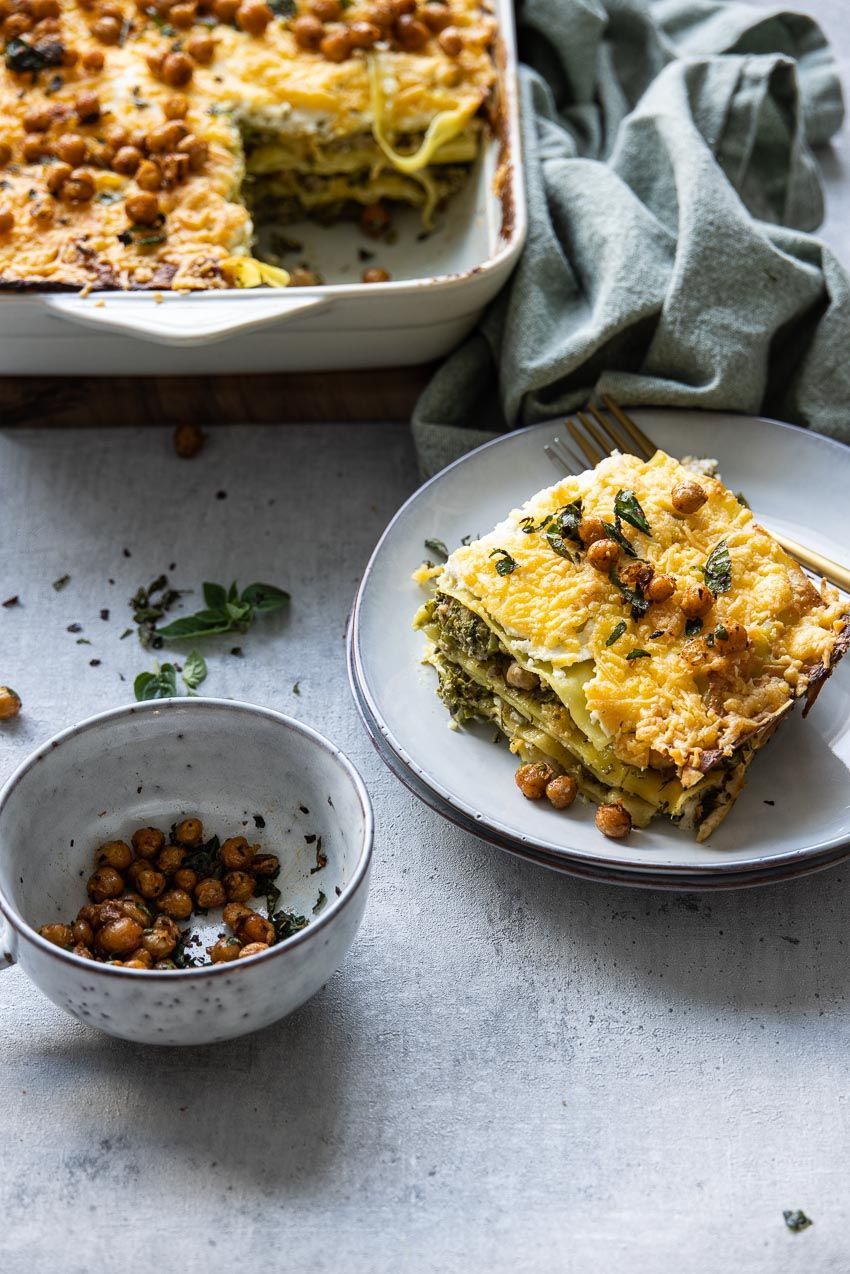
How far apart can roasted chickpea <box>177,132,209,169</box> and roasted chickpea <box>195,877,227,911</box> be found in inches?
80.2

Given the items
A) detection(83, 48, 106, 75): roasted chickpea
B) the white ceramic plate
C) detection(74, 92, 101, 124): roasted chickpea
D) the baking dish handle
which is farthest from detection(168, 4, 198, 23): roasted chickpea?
the white ceramic plate

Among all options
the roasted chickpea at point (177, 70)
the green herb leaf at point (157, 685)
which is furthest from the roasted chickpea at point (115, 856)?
the roasted chickpea at point (177, 70)

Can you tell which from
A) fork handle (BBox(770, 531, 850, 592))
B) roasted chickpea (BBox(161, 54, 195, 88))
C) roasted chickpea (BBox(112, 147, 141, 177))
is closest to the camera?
fork handle (BBox(770, 531, 850, 592))

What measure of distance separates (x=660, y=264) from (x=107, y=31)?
1.75 meters

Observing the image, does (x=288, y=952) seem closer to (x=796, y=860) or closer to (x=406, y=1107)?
(x=406, y=1107)

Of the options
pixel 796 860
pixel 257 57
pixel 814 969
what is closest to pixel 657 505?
pixel 796 860

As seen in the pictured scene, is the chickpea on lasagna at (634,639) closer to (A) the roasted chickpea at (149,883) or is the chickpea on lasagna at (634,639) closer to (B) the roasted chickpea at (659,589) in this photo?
(B) the roasted chickpea at (659,589)

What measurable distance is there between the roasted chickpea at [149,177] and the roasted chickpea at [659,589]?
1814 mm

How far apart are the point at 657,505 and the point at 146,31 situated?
2.24 metres

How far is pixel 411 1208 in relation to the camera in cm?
259

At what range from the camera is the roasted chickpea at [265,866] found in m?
2.93

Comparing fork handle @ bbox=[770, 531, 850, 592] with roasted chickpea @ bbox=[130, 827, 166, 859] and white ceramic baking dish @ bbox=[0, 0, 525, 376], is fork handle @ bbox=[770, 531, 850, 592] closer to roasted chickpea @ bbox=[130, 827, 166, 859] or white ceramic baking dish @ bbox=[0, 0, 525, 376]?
white ceramic baking dish @ bbox=[0, 0, 525, 376]

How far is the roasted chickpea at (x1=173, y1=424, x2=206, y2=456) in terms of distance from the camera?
3939 mm

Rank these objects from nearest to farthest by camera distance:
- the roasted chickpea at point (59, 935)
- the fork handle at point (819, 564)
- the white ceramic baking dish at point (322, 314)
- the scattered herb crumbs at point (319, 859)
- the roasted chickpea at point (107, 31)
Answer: the roasted chickpea at point (59, 935), the scattered herb crumbs at point (319, 859), the fork handle at point (819, 564), the white ceramic baking dish at point (322, 314), the roasted chickpea at point (107, 31)
